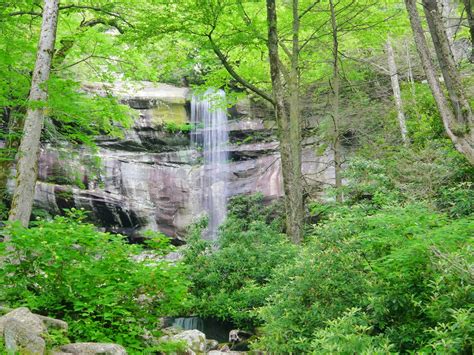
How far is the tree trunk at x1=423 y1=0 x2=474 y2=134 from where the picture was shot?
637 cm

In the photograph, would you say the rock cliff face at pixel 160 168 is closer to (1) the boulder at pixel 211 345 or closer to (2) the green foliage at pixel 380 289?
(1) the boulder at pixel 211 345

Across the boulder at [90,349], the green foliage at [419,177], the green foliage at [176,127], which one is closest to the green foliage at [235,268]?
the green foliage at [419,177]

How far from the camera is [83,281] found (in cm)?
432

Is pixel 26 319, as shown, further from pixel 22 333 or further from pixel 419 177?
pixel 419 177

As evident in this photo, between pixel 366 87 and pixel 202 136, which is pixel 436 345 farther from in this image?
pixel 202 136

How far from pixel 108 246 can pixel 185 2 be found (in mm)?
5744

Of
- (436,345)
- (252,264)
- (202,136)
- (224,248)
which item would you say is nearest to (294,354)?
(436,345)

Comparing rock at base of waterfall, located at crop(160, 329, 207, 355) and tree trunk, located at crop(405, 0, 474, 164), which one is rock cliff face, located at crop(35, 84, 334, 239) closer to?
tree trunk, located at crop(405, 0, 474, 164)

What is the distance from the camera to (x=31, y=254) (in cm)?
423

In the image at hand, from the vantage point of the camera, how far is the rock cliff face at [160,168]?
16.7m

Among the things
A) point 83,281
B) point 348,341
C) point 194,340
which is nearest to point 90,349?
point 83,281

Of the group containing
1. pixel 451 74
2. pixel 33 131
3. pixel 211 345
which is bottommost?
pixel 211 345

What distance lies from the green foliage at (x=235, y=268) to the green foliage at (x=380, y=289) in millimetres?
2945

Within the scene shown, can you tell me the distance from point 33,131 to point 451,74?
6.90m
